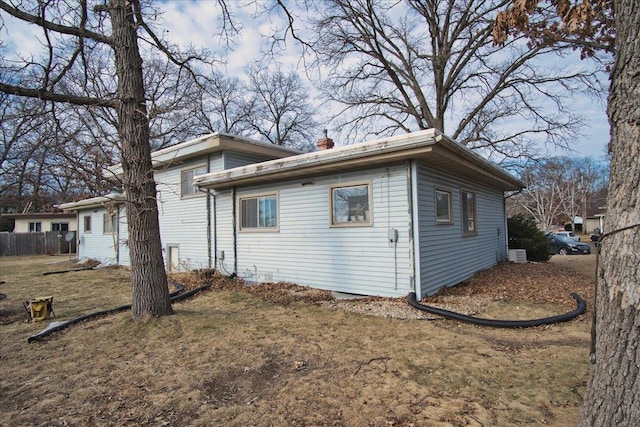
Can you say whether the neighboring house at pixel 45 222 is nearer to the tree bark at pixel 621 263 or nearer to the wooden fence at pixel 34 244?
the wooden fence at pixel 34 244

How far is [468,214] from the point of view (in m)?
9.74

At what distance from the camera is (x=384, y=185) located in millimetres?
7078

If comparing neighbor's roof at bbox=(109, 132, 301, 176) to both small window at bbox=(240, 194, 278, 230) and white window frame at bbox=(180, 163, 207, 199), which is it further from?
small window at bbox=(240, 194, 278, 230)

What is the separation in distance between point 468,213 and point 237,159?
689cm

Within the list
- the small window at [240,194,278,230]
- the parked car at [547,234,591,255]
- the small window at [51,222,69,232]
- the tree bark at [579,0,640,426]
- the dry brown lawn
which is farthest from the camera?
the small window at [51,222,69,232]

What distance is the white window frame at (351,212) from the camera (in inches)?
287

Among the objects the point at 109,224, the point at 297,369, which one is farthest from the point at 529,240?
the point at 109,224

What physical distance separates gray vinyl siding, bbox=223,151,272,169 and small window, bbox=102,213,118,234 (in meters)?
8.71

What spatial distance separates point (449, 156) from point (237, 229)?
6016mm

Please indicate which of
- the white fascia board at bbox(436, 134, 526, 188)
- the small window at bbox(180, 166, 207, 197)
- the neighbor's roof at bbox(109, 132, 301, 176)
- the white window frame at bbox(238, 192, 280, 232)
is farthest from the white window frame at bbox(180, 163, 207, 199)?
the white fascia board at bbox(436, 134, 526, 188)

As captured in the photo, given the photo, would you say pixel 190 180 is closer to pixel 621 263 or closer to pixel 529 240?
pixel 621 263

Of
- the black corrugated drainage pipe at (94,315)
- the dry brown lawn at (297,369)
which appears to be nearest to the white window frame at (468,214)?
the dry brown lawn at (297,369)

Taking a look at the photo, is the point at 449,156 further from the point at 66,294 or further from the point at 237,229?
the point at 66,294

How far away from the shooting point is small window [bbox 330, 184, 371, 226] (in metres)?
7.38
